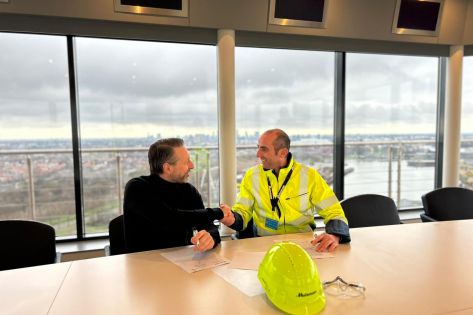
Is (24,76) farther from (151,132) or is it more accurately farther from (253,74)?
(253,74)

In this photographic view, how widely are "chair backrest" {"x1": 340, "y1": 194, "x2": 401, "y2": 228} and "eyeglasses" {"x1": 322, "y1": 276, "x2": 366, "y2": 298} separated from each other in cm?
112

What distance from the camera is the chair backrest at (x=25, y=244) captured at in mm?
1951

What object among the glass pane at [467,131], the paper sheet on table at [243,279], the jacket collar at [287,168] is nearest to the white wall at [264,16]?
the glass pane at [467,131]

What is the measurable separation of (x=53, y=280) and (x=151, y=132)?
2.14 meters

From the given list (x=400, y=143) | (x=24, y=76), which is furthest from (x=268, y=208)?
(x=400, y=143)

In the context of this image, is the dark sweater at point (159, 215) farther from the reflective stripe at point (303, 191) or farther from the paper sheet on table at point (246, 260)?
the reflective stripe at point (303, 191)

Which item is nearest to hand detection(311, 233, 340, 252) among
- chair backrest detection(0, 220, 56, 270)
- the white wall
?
chair backrest detection(0, 220, 56, 270)

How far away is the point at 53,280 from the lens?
140cm

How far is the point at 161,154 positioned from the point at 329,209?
3.43 ft

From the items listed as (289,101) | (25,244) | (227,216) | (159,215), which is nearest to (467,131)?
(289,101)

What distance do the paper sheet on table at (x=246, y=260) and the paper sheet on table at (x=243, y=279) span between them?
0.04 m

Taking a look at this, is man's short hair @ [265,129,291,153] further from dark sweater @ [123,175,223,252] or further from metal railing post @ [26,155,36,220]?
metal railing post @ [26,155,36,220]

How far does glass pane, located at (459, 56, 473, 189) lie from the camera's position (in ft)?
13.5

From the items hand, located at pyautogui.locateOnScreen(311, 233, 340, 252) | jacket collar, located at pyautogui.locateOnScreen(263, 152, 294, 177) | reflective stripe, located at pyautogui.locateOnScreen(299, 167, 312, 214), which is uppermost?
jacket collar, located at pyautogui.locateOnScreen(263, 152, 294, 177)
